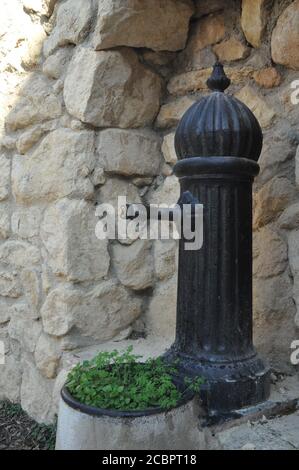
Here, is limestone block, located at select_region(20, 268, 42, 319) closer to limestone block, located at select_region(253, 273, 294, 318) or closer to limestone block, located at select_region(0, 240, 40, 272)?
limestone block, located at select_region(0, 240, 40, 272)

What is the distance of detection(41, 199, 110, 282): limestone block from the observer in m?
1.96

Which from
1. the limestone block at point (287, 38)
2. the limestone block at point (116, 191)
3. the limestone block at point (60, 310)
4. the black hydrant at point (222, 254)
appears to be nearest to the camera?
the black hydrant at point (222, 254)

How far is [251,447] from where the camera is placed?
1343 mm

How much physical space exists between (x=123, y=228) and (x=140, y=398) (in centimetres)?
88

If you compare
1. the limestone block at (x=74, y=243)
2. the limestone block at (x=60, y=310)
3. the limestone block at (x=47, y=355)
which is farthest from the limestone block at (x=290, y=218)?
the limestone block at (x=47, y=355)

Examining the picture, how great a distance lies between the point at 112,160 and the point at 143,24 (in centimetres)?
52

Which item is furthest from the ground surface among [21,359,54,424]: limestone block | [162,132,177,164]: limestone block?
[162,132,177,164]: limestone block

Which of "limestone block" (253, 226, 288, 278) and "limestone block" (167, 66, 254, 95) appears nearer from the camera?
"limestone block" (253, 226, 288, 278)

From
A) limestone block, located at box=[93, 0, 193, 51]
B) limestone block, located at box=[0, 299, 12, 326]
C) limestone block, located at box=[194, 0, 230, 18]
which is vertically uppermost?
limestone block, located at box=[194, 0, 230, 18]

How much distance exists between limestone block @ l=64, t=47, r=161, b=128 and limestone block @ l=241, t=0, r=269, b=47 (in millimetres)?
433

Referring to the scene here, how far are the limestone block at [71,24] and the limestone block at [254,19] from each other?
0.58m

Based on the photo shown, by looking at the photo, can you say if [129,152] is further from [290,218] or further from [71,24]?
[290,218]

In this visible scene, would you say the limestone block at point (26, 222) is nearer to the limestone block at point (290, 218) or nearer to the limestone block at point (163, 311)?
the limestone block at point (163, 311)

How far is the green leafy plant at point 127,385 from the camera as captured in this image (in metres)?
1.35
